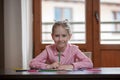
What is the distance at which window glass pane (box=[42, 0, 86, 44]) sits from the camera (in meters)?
3.84

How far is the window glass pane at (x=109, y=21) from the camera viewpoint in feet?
12.5

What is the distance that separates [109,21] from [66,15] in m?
0.62

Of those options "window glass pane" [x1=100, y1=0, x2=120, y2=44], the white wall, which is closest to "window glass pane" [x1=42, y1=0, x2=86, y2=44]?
"window glass pane" [x1=100, y1=0, x2=120, y2=44]

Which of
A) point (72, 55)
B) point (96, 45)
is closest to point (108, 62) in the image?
point (96, 45)

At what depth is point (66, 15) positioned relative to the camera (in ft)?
12.8

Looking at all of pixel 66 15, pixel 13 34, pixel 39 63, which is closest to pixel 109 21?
pixel 66 15

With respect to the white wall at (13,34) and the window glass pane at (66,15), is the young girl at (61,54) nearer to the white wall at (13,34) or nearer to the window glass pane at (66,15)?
the white wall at (13,34)

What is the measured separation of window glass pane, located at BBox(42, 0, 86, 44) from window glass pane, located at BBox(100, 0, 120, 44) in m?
0.27

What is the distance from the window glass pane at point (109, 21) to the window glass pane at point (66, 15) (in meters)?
0.27

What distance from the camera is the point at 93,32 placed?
3.80 metres

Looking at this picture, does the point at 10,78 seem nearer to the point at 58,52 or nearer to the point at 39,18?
the point at 58,52

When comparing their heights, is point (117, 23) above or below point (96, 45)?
above

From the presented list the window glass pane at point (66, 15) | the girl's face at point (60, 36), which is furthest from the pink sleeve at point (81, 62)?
the window glass pane at point (66, 15)

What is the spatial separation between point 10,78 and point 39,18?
2.40 meters
